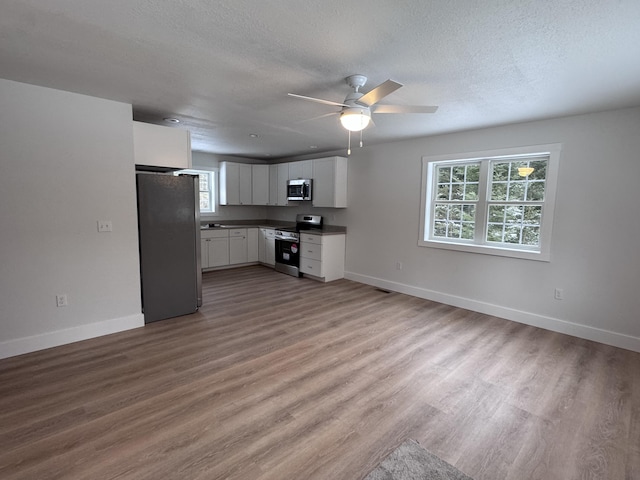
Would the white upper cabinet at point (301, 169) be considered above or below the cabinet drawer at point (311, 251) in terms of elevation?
above

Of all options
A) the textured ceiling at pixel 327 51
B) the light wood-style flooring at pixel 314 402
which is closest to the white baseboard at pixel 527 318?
the light wood-style flooring at pixel 314 402

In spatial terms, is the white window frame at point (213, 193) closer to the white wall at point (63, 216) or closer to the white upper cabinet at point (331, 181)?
the white upper cabinet at point (331, 181)

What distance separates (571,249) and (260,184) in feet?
18.5

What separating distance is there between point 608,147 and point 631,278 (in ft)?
4.39

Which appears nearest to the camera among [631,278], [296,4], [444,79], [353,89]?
[296,4]

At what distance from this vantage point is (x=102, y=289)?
325 centimetres

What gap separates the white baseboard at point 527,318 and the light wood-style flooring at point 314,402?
0.13 metres

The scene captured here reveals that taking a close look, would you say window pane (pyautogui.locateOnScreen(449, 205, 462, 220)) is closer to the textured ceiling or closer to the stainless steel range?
the textured ceiling

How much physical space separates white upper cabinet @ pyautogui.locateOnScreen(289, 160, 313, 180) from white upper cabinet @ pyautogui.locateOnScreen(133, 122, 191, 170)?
2.66m

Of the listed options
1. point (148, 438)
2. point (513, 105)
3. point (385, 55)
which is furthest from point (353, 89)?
point (148, 438)

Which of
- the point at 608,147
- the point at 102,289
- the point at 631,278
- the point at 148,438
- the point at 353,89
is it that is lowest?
the point at 148,438

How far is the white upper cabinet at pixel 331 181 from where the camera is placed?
5.56 meters

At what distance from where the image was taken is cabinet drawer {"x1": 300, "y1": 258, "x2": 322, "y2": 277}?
556cm

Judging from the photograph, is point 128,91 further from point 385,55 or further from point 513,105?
point 513,105
